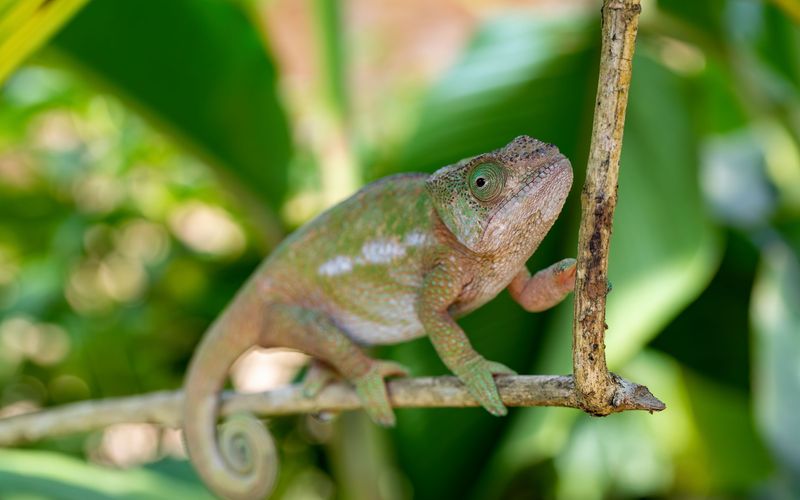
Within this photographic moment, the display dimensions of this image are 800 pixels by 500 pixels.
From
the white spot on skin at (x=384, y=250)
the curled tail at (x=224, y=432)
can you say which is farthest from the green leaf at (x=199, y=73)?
the white spot on skin at (x=384, y=250)

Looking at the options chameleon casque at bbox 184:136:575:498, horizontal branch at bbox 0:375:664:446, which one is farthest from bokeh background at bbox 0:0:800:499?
chameleon casque at bbox 184:136:575:498

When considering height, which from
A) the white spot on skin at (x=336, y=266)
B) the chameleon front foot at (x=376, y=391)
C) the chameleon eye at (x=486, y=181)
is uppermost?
the white spot on skin at (x=336, y=266)

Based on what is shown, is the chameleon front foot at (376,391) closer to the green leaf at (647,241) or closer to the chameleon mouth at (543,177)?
the chameleon mouth at (543,177)

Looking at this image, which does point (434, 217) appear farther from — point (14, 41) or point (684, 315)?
point (684, 315)

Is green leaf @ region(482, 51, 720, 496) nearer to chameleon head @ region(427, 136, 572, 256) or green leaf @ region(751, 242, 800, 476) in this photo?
green leaf @ region(751, 242, 800, 476)

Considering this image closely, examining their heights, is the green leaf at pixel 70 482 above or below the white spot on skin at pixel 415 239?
above

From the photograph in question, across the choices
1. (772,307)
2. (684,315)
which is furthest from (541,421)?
(684,315)
